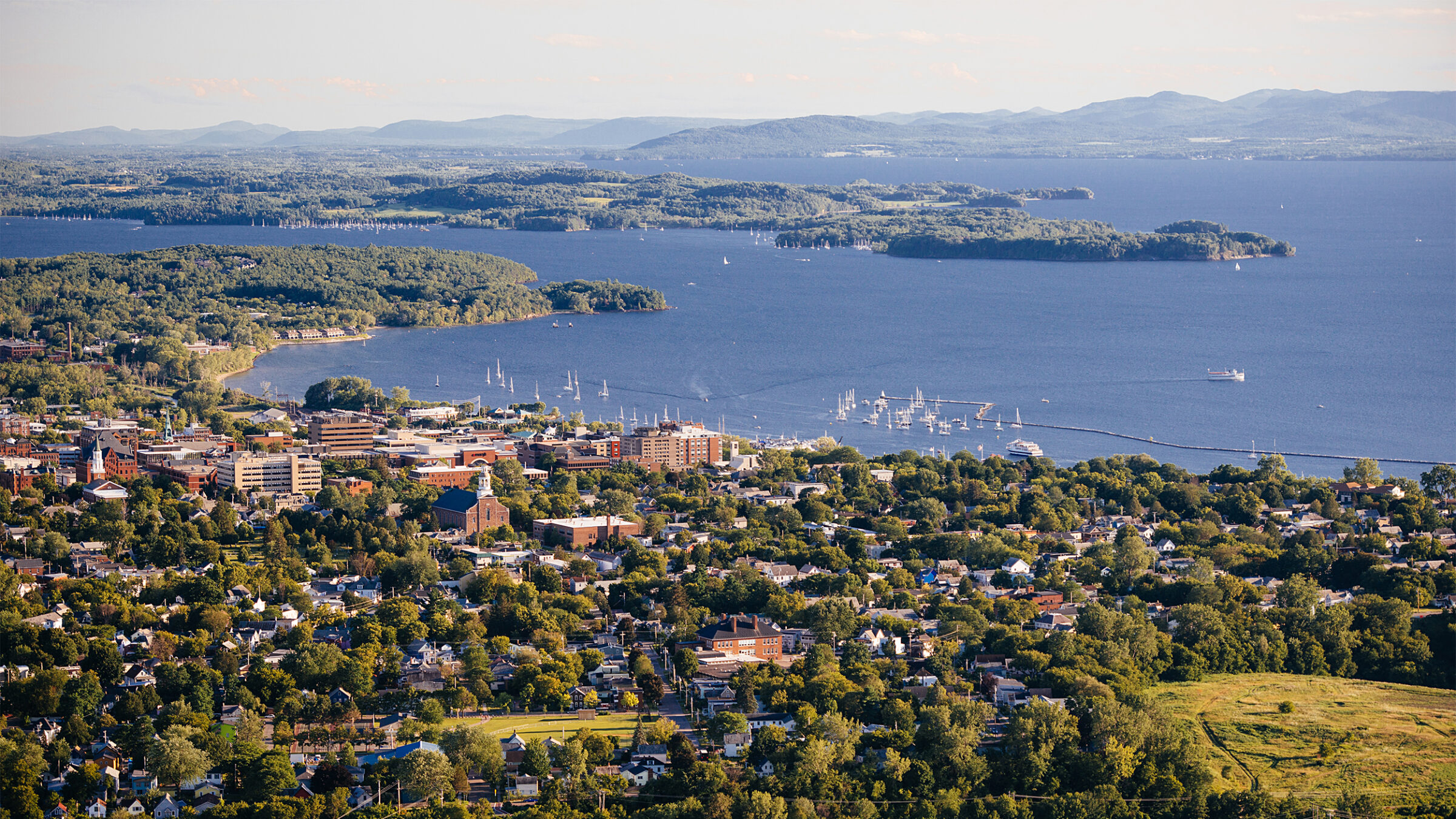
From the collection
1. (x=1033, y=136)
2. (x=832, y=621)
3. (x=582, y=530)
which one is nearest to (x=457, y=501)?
(x=582, y=530)

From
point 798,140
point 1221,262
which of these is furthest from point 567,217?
point 798,140

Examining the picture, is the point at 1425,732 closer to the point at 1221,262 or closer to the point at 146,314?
the point at 146,314

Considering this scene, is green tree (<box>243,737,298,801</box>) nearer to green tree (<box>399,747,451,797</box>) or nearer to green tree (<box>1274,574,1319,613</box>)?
green tree (<box>399,747,451,797</box>)

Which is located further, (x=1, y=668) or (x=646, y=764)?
(x=1, y=668)

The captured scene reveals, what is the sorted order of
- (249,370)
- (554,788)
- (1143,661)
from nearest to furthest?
(554,788)
(1143,661)
(249,370)

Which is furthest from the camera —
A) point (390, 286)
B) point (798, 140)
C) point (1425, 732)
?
point (798, 140)

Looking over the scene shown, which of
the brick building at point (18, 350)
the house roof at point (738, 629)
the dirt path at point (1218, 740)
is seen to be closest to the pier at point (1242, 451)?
the dirt path at point (1218, 740)

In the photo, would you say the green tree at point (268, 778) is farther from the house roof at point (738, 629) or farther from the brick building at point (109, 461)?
the brick building at point (109, 461)
